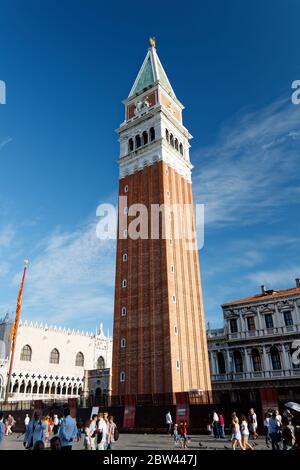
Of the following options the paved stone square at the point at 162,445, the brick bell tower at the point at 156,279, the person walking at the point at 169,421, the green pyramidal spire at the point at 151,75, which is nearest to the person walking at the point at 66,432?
the paved stone square at the point at 162,445

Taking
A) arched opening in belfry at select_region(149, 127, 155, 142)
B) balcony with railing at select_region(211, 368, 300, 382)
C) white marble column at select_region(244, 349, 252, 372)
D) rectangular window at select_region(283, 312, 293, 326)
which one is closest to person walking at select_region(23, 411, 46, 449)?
balcony with railing at select_region(211, 368, 300, 382)

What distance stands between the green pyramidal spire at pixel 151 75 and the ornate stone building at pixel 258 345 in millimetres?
33138

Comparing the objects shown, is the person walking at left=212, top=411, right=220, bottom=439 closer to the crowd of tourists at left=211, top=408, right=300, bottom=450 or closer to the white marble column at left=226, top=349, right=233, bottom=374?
the crowd of tourists at left=211, top=408, right=300, bottom=450

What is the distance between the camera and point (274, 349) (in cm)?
4025

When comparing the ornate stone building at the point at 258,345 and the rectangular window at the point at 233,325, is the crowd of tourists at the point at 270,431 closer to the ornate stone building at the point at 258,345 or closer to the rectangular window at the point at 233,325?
the ornate stone building at the point at 258,345

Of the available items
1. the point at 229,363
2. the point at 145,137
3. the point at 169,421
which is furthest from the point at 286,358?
the point at 145,137

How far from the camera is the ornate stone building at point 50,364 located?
53.5 meters

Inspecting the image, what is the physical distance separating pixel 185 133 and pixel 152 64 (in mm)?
13065

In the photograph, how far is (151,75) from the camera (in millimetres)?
55656

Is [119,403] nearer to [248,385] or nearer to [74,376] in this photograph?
[248,385]

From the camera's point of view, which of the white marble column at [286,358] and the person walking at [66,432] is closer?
the person walking at [66,432]

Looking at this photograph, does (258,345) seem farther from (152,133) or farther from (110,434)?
(152,133)

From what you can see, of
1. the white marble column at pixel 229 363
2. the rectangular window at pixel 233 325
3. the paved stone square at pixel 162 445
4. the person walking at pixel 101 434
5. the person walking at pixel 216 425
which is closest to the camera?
the person walking at pixel 101 434
